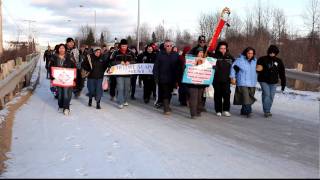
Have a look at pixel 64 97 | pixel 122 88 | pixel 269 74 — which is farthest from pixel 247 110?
pixel 64 97

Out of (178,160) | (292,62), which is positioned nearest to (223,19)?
(178,160)

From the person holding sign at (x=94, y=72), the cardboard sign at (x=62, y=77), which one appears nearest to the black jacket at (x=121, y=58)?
the person holding sign at (x=94, y=72)

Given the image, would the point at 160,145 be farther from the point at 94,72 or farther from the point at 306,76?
the point at 306,76

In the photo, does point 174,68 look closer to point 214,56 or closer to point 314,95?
point 214,56

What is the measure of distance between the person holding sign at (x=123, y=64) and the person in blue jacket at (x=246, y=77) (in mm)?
3414

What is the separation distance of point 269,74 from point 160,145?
198 inches

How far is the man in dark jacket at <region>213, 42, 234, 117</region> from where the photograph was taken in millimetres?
12375

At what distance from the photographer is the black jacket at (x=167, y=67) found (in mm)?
12766

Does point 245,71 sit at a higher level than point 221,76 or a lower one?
higher

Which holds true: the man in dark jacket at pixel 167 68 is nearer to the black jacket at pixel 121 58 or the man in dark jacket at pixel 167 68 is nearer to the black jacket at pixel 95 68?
the black jacket at pixel 121 58

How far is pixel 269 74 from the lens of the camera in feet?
40.1

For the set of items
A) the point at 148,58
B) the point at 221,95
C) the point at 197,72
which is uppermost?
the point at 148,58

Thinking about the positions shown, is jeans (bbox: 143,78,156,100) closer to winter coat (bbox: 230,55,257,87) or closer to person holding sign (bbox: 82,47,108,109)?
person holding sign (bbox: 82,47,108,109)

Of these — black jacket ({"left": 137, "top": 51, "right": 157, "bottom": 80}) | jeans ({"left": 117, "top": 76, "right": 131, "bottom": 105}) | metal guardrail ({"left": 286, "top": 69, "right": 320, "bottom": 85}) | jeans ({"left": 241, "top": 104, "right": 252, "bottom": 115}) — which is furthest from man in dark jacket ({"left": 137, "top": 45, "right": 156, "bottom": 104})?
metal guardrail ({"left": 286, "top": 69, "right": 320, "bottom": 85})
